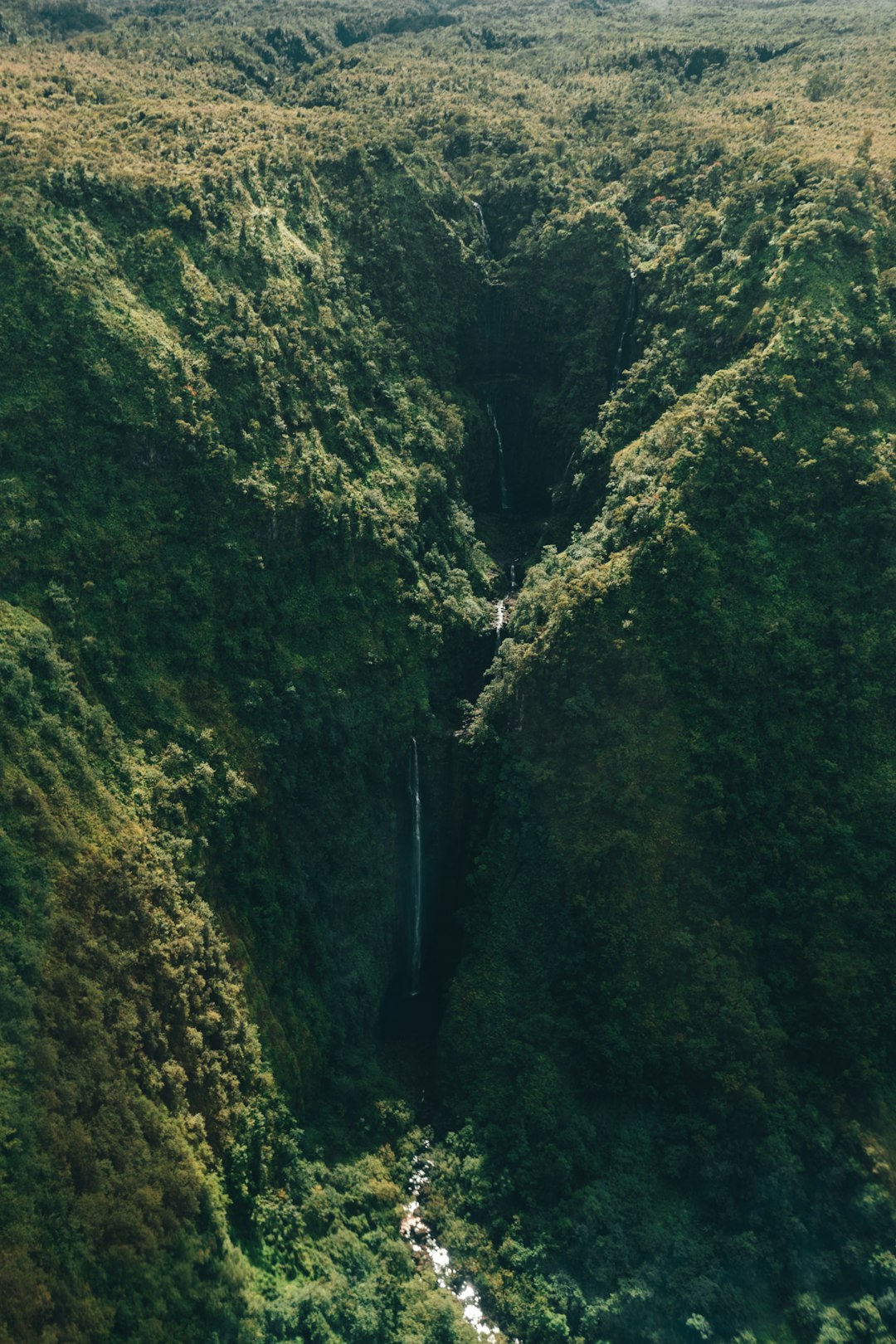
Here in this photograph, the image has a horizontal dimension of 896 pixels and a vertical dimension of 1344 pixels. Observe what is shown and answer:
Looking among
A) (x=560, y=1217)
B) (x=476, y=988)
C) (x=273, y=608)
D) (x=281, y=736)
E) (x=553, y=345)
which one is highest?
(x=553, y=345)

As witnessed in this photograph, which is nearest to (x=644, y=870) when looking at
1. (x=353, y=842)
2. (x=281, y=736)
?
(x=353, y=842)

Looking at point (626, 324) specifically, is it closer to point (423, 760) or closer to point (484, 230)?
point (484, 230)

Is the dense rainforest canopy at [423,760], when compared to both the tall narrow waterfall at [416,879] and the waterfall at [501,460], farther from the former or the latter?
the waterfall at [501,460]

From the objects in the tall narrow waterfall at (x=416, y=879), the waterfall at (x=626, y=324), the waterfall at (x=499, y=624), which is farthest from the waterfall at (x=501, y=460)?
the tall narrow waterfall at (x=416, y=879)

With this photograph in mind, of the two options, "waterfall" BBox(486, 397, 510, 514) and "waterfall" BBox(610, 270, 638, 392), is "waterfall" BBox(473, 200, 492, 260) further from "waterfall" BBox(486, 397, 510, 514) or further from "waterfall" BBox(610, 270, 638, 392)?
"waterfall" BBox(610, 270, 638, 392)

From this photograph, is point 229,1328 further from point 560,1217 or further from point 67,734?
point 67,734
